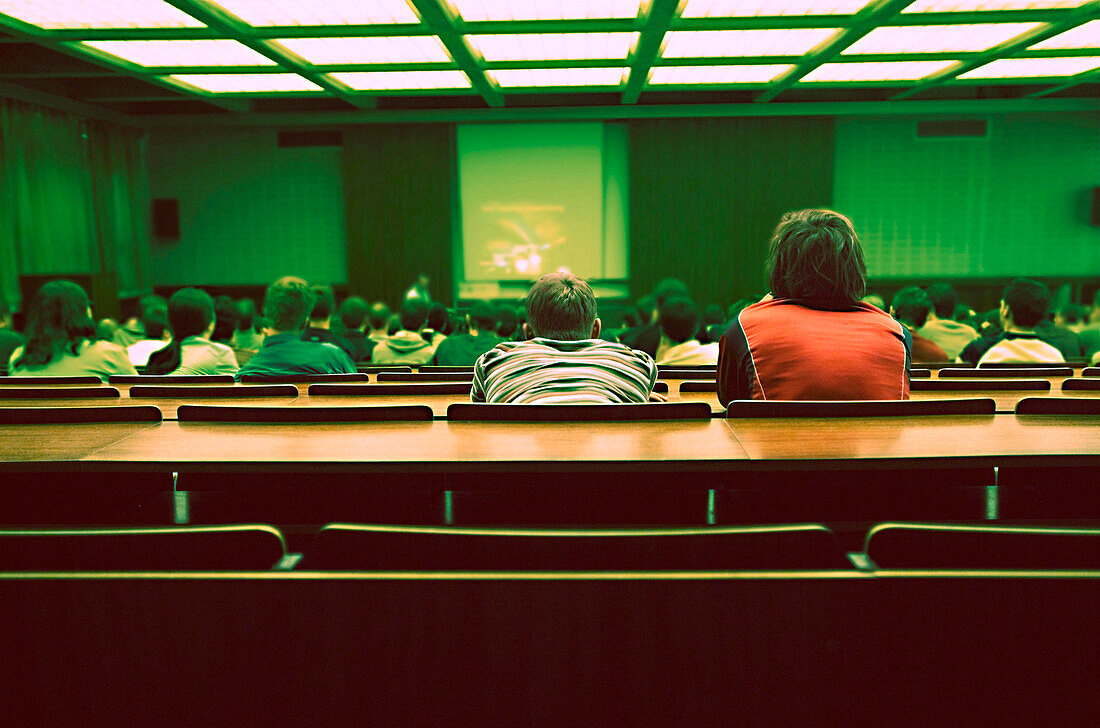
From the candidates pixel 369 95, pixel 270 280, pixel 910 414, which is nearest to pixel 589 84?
pixel 369 95

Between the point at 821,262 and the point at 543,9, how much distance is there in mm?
4858

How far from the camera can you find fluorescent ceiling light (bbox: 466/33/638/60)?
6488mm

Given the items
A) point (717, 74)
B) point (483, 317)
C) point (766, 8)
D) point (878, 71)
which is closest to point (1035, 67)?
point (878, 71)

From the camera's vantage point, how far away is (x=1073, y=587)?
0.86m

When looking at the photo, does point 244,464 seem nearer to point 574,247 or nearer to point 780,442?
point 780,442

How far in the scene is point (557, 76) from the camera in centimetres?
816

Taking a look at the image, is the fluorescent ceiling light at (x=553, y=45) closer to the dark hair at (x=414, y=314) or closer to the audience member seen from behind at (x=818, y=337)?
the dark hair at (x=414, y=314)

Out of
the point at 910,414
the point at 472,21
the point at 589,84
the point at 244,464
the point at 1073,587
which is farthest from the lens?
the point at 589,84

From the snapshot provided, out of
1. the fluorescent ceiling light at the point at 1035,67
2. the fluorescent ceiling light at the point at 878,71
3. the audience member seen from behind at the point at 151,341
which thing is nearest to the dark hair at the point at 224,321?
the audience member seen from behind at the point at 151,341

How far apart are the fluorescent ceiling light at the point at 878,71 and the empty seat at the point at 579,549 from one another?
26.3 feet

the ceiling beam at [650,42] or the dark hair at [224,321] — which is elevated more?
the ceiling beam at [650,42]

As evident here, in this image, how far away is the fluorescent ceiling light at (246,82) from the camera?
805cm

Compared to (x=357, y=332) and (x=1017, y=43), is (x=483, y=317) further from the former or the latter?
(x=1017, y=43)

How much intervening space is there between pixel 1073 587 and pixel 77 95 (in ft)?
37.7
